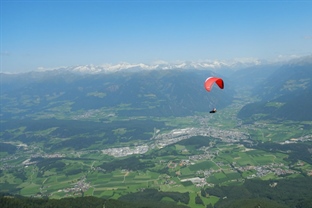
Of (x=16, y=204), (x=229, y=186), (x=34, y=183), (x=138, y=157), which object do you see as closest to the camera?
(x=16, y=204)

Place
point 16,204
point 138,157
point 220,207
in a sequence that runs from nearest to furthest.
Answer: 1. point 16,204
2. point 220,207
3. point 138,157

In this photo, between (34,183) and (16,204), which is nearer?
(16,204)

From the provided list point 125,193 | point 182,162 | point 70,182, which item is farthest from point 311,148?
point 70,182

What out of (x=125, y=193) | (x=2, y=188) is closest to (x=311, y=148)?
(x=125, y=193)

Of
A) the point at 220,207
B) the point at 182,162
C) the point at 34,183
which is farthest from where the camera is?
the point at 182,162

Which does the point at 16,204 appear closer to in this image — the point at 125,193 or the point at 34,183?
the point at 125,193

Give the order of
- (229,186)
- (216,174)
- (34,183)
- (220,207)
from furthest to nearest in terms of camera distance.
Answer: (34,183) < (216,174) < (229,186) < (220,207)

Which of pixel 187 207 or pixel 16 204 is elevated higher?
pixel 16 204

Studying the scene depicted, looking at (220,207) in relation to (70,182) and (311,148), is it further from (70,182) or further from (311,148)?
(311,148)

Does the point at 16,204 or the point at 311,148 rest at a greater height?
the point at 16,204
